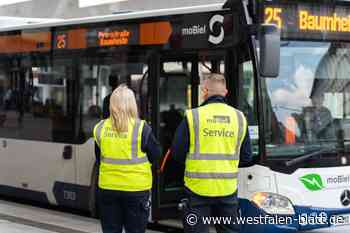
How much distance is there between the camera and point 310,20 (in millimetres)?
8109

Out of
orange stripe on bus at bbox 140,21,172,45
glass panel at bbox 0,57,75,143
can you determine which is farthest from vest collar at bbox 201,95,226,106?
glass panel at bbox 0,57,75,143

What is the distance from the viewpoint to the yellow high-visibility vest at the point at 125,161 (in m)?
5.77

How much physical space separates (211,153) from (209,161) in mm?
63

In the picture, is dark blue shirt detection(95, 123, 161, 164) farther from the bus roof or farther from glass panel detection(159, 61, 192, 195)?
glass panel detection(159, 61, 192, 195)

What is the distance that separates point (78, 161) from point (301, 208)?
339 centimetres

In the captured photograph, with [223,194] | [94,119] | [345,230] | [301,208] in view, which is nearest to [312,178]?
[301,208]

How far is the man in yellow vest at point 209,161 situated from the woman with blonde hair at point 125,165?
0.27m

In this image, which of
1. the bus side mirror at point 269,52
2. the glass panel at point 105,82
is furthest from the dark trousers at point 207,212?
the glass panel at point 105,82

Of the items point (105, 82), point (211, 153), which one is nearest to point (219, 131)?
point (211, 153)

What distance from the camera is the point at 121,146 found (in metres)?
5.79

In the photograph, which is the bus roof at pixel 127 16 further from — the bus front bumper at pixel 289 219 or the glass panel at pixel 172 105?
the bus front bumper at pixel 289 219

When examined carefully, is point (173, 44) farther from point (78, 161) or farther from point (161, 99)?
point (78, 161)

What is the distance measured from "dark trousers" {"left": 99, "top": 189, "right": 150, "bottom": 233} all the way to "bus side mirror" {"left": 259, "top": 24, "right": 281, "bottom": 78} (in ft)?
6.80

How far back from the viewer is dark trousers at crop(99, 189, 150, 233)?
5789 millimetres
